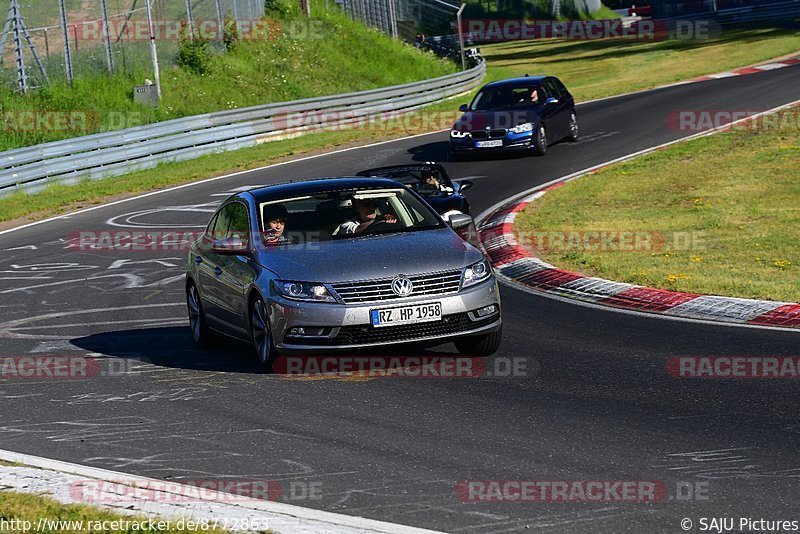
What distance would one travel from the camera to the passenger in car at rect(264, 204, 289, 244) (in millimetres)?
10086

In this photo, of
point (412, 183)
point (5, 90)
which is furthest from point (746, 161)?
point (5, 90)

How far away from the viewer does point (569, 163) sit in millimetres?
24672

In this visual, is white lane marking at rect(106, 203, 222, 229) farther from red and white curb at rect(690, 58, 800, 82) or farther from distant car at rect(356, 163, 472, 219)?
red and white curb at rect(690, 58, 800, 82)

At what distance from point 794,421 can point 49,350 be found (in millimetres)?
6776

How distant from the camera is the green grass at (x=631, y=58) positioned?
42312mm

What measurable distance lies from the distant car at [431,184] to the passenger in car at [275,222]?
17.0 feet

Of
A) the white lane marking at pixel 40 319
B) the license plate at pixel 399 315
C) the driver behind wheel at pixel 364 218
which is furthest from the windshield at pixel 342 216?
the white lane marking at pixel 40 319

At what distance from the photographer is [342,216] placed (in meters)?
10.3

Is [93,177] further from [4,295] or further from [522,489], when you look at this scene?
[522,489]

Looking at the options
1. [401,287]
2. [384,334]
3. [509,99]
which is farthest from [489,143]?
[384,334]

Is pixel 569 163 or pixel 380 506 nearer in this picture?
pixel 380 506

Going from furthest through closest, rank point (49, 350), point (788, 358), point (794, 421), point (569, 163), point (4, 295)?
point (569, 163), point (4, 295), point (49, 350), point (788, 358), point (794, 421)

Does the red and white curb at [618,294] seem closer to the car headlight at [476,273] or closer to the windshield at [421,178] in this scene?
the windshield at [421,178]

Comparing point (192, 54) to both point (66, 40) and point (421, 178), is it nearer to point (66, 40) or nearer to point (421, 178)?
point (66, 40)
